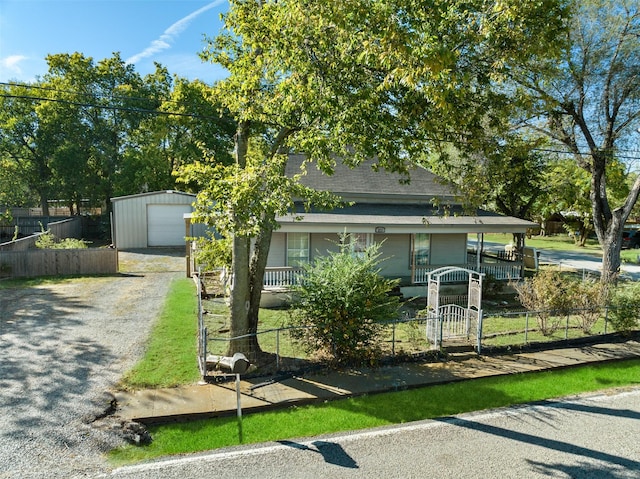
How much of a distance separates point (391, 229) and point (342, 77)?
848 cm

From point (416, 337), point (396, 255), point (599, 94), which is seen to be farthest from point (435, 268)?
point (599, 94)

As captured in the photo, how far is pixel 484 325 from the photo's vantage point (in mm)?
12859

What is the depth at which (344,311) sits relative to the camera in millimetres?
8625

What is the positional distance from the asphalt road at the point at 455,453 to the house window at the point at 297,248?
9.77 meters

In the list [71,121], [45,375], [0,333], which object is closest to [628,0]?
[45,375]

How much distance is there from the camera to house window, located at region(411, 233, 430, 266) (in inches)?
691

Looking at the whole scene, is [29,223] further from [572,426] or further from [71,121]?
[572,426]

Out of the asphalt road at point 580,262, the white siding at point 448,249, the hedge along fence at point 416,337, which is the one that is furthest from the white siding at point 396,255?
the asphalt road at point 580,262

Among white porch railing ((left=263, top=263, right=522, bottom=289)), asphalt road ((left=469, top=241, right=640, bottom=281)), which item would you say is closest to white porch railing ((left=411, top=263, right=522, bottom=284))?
white porch railing ((left=263, top=263, right=522, bottom=289))

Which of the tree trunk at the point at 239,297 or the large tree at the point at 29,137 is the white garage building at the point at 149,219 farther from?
the tree trunk at the point at 239,297

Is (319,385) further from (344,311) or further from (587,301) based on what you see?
(587,301)

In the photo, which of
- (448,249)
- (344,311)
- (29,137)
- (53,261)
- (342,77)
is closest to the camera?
(342,77)

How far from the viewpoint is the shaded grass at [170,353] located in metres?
8.05

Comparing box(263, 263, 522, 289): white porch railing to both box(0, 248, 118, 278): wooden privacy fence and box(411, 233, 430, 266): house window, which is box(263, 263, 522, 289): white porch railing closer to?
box(411, 233, 430, 266): house window
